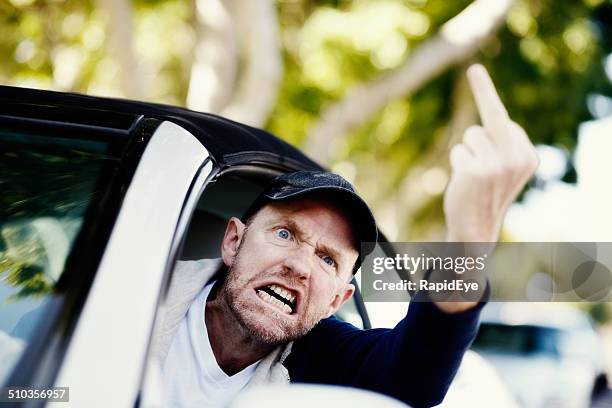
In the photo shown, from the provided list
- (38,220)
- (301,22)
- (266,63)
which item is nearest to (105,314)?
(38,220)

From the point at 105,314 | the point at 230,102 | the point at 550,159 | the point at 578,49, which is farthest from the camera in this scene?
the point at 550,159

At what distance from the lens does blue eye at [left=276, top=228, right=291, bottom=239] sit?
2.19 metres

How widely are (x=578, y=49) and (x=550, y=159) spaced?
1.73m

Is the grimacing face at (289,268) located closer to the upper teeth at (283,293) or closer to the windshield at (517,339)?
the upper teeth at (283,293)

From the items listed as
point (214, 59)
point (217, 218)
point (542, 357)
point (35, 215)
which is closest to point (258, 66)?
point (214, 59)

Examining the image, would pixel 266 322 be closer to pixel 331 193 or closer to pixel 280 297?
pixel 280 297

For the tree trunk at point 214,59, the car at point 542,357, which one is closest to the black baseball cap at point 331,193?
the tree trunk at point 214,59

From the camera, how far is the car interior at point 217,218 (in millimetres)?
2893

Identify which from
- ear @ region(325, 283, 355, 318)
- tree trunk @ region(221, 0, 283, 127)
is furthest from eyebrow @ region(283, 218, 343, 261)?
tree trunk @ region(221, 0, 283, 127)

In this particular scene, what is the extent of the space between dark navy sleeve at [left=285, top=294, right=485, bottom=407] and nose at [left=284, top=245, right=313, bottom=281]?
27 cm

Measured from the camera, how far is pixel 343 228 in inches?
88.4

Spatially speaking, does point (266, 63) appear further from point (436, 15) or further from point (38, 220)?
point (38, 220)

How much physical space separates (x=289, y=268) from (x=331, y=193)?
0.25m

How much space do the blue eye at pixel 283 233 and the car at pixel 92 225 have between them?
0.19 metres
